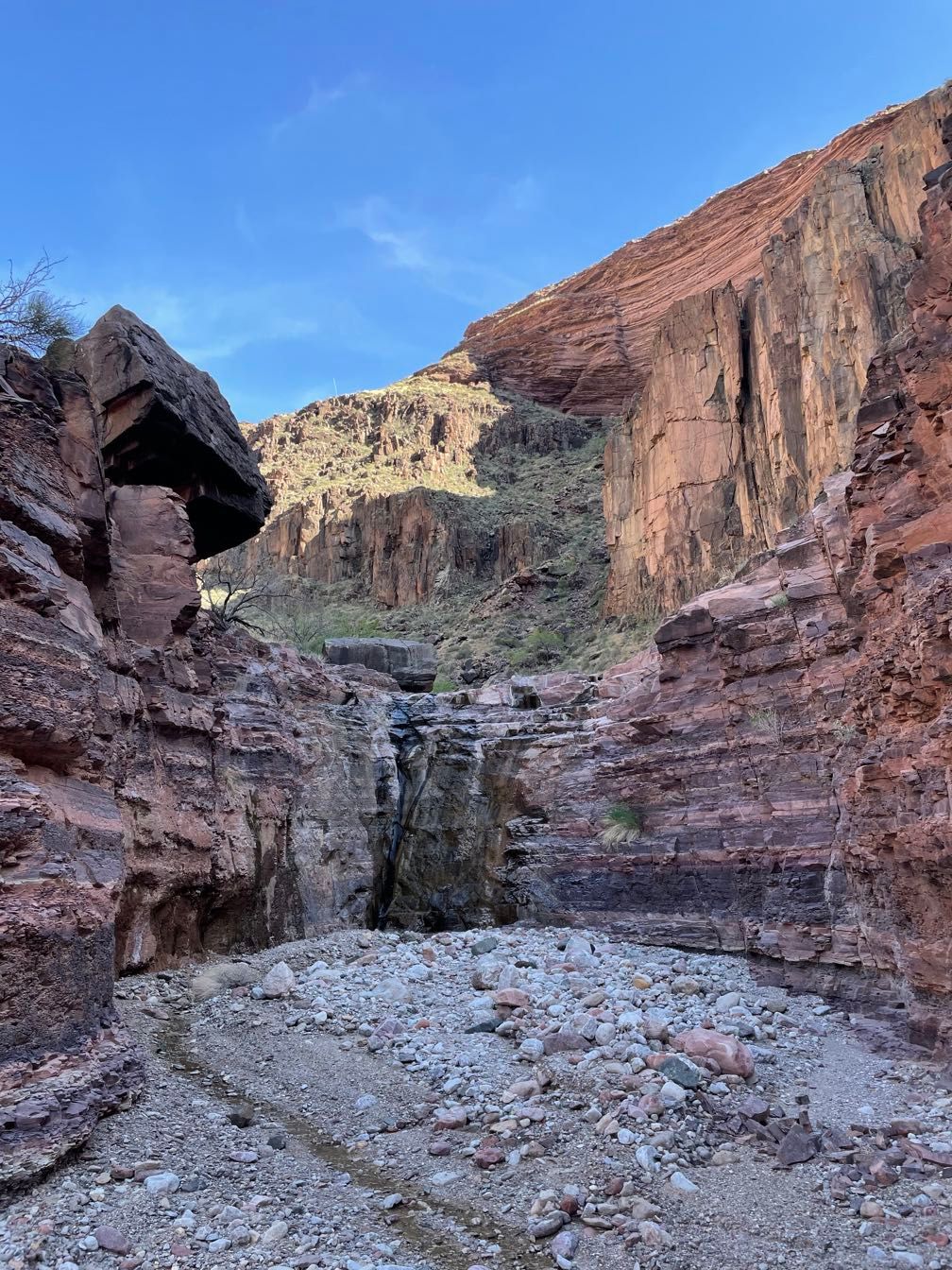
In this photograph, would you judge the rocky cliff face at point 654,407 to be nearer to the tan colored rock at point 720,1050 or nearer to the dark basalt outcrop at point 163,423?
the tan colored rock at point 720,1050

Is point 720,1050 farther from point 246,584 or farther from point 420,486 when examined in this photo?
point 420,486

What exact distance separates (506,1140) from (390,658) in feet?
65.7

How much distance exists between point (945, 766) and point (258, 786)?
974cm

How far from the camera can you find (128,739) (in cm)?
1029

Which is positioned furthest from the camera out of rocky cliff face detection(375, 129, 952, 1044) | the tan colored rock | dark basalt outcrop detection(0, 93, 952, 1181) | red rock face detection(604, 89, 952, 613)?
red rock face detection(604, 89, 952, 613)

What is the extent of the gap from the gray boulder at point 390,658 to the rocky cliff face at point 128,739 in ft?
15.8

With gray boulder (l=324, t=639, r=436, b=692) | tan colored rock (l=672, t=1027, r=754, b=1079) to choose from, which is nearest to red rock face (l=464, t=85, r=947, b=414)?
gray boulder (l=324, t=639, r=436, b=692)

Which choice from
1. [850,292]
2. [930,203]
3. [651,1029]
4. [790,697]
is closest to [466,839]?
[790,697]

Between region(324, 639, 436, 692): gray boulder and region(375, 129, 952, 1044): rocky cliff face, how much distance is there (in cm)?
605

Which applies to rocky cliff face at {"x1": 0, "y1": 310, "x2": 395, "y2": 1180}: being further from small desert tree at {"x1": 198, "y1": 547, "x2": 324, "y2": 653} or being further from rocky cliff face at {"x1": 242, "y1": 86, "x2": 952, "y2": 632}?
rocky cliff face at {"x1": 242, "y1": 86, "x2": 952, "y2": 632}

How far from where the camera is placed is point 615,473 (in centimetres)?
3762

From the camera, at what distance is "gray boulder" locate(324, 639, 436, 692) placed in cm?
2519

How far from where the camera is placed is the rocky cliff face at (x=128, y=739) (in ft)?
20.1

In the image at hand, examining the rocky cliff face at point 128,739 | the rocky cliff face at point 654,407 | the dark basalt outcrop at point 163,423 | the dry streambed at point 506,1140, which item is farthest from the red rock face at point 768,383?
the dry streambed at point 506,1140
